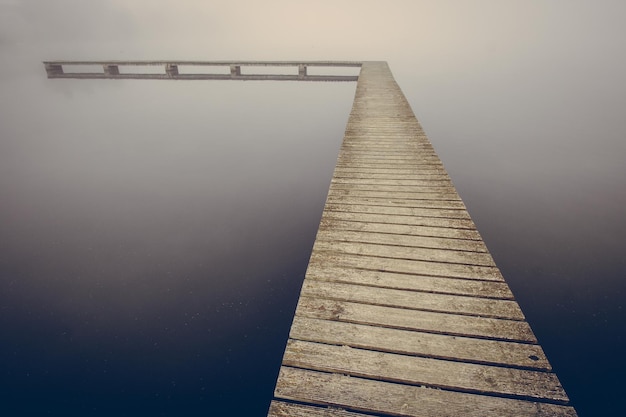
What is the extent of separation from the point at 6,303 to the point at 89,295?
1062mm

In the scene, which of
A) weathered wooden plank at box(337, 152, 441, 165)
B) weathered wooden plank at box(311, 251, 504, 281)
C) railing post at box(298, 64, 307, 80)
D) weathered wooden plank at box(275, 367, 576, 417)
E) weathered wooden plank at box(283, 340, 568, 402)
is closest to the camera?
weathered wooden plank at box(275, 367, 576, 417)

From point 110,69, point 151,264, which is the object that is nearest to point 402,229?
point 151,264

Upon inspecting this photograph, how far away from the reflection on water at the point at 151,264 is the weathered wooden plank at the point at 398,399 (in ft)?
6.04

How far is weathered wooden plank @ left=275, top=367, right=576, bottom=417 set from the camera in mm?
1896

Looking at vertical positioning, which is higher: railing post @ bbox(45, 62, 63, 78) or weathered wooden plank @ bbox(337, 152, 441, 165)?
railing post @ bbox(45, 62, 63, 78)

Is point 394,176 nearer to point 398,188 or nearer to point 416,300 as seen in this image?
point 398,188

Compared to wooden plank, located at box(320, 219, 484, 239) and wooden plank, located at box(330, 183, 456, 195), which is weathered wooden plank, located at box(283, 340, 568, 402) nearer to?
wooden plank, located at box(320, 219, 484, 239)

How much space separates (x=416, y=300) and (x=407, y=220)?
1.38 m

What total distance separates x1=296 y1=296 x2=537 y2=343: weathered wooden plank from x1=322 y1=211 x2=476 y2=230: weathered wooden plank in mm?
1438

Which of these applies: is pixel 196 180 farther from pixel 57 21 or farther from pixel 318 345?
pixel 57 21

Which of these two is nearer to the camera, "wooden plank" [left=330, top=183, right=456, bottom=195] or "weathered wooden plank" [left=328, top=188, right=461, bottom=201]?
"weathered wooden plank" [left=328, top=188, right=461, bottom=201]

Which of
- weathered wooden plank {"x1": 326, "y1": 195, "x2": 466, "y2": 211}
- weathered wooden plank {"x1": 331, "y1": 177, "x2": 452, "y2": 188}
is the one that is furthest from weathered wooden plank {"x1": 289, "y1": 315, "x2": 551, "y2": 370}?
weathered wooden plank {"x1": 331, "y1": 177, "x2": 452, "y2": 188}

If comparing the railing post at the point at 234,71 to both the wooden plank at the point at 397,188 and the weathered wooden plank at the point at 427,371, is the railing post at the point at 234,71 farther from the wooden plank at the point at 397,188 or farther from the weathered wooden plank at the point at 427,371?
the weathered wooden plank at the point at 427,371

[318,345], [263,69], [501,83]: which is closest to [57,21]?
[263,69]
